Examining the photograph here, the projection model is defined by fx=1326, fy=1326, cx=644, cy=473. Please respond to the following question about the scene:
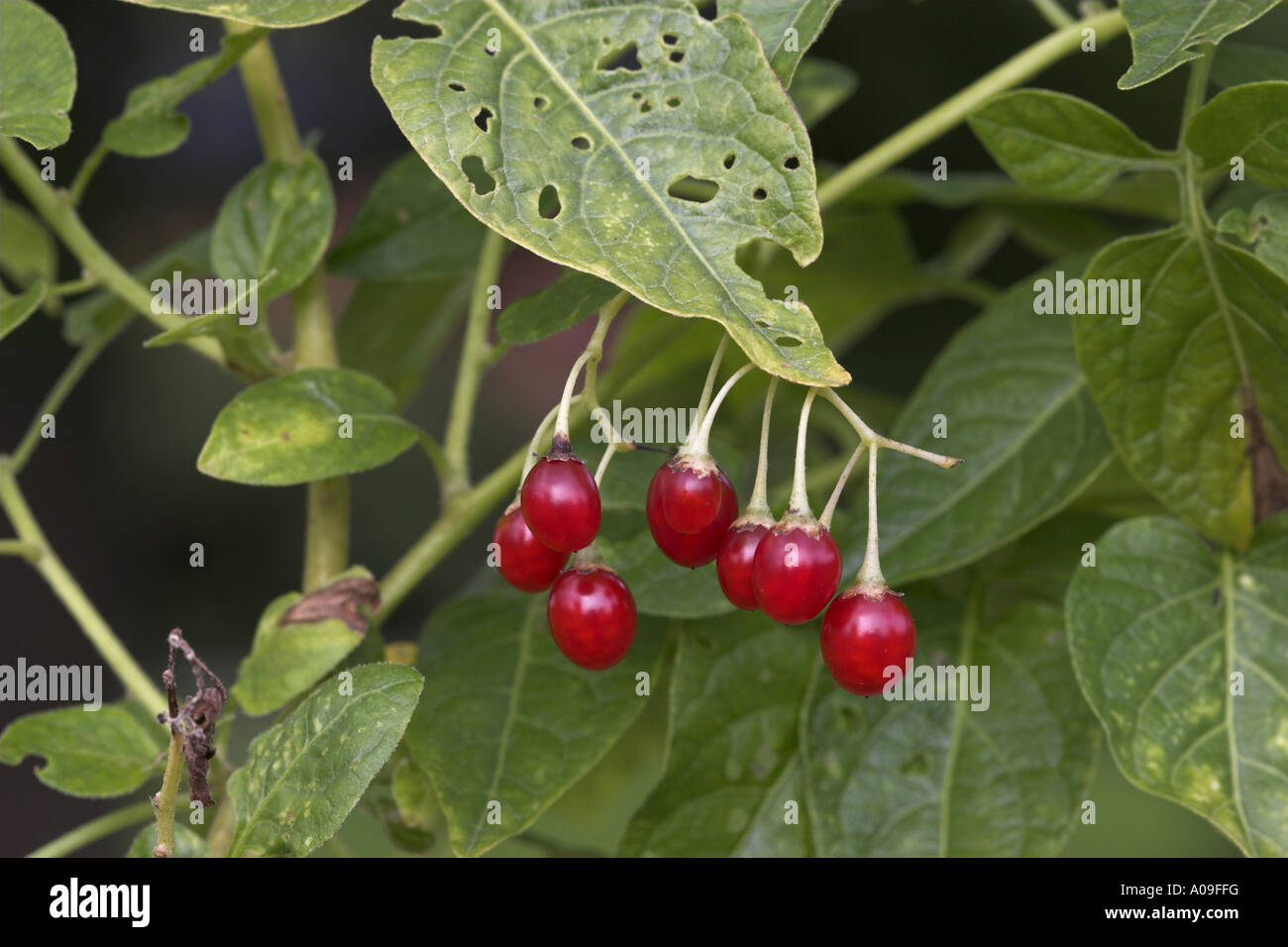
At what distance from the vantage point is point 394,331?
1.00 meters

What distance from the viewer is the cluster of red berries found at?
1.81 ft

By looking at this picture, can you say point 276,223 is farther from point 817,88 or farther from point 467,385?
point 817,88

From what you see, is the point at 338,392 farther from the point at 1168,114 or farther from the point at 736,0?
the point at 1168,114

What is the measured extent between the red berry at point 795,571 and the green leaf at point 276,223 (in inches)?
12.2

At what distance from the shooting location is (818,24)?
1.92 feet

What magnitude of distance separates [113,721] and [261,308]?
23cm

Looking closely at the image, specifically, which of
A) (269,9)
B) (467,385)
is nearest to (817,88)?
(467,385)

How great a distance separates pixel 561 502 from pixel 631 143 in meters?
0.15

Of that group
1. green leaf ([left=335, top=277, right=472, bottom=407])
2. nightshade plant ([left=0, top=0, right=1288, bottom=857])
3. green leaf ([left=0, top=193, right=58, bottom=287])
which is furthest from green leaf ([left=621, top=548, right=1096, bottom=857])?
green leaf ([left=0, top=193, right=58, bottom=287])

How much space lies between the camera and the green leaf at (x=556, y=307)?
1.96 feet

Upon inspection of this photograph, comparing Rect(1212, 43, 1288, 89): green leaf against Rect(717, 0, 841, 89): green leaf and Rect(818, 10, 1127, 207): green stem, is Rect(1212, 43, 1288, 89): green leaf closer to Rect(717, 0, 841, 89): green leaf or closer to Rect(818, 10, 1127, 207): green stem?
Rect(818, 10, 1127, 207): green stem

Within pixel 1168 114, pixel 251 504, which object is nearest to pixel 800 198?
pixel 1168 114

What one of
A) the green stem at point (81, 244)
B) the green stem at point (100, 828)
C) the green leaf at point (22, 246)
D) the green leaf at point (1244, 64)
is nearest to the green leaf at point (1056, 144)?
the green leaf at point (1244, 64)

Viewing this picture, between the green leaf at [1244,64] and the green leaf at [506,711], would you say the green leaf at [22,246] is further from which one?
the green leaf at [1244,64]
